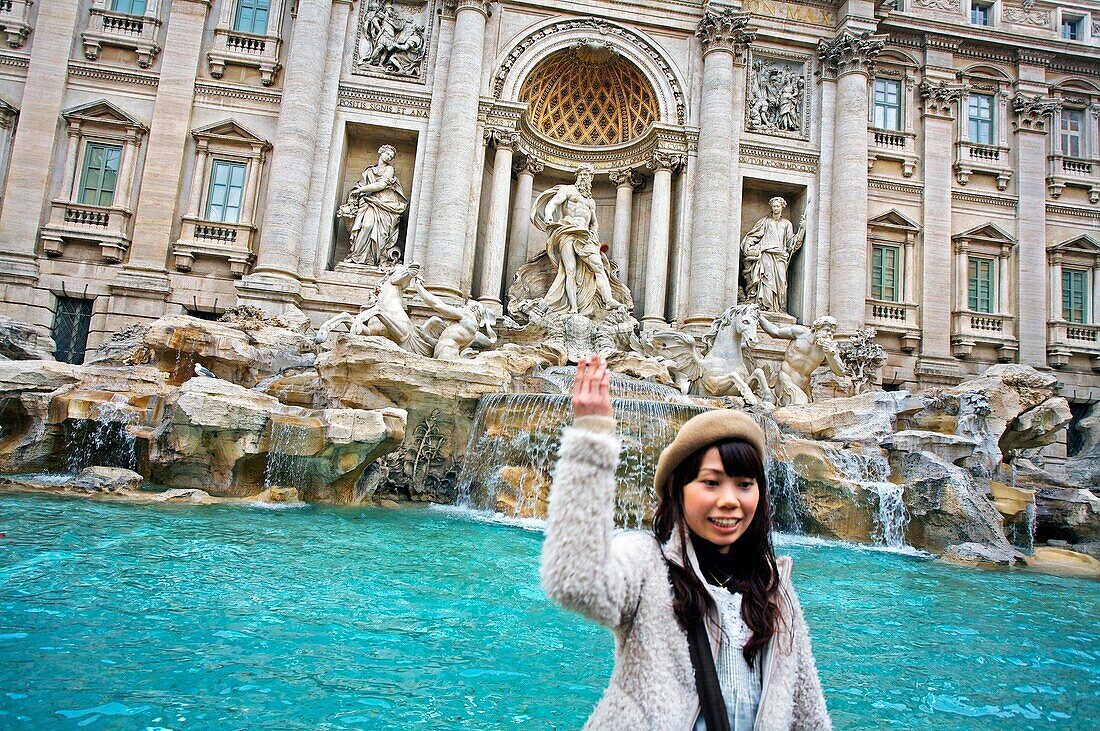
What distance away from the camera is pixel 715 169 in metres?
16.7

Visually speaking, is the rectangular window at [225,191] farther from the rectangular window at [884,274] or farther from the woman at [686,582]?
the woman at [686,582]

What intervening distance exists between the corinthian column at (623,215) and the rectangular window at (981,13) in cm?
1132

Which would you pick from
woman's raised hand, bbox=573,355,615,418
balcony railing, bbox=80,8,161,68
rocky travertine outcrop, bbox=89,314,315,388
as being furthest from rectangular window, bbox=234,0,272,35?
woman's raised hand, bbox=573,355,615,418

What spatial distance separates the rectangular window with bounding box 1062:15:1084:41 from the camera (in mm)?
20280

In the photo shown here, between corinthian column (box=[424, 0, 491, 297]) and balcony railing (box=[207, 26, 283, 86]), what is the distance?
168 inches

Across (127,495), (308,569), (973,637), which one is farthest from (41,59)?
(973,637)

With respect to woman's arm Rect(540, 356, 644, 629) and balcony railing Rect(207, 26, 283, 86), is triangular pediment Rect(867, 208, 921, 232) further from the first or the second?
woman's arm Rect(540, 356, 644, 629)

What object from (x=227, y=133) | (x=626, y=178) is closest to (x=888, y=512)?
(x=626, y=178)

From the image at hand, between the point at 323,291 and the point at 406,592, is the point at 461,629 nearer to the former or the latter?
the point at 406,592

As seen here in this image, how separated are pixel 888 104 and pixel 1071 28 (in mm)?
7083

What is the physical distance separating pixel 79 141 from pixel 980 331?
75.8 ft

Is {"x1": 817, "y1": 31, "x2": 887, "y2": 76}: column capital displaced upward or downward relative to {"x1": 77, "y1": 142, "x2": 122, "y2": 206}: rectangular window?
upward

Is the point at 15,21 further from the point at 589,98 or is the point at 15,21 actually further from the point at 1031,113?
the point at 1031,113

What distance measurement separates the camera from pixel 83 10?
16531 mm
